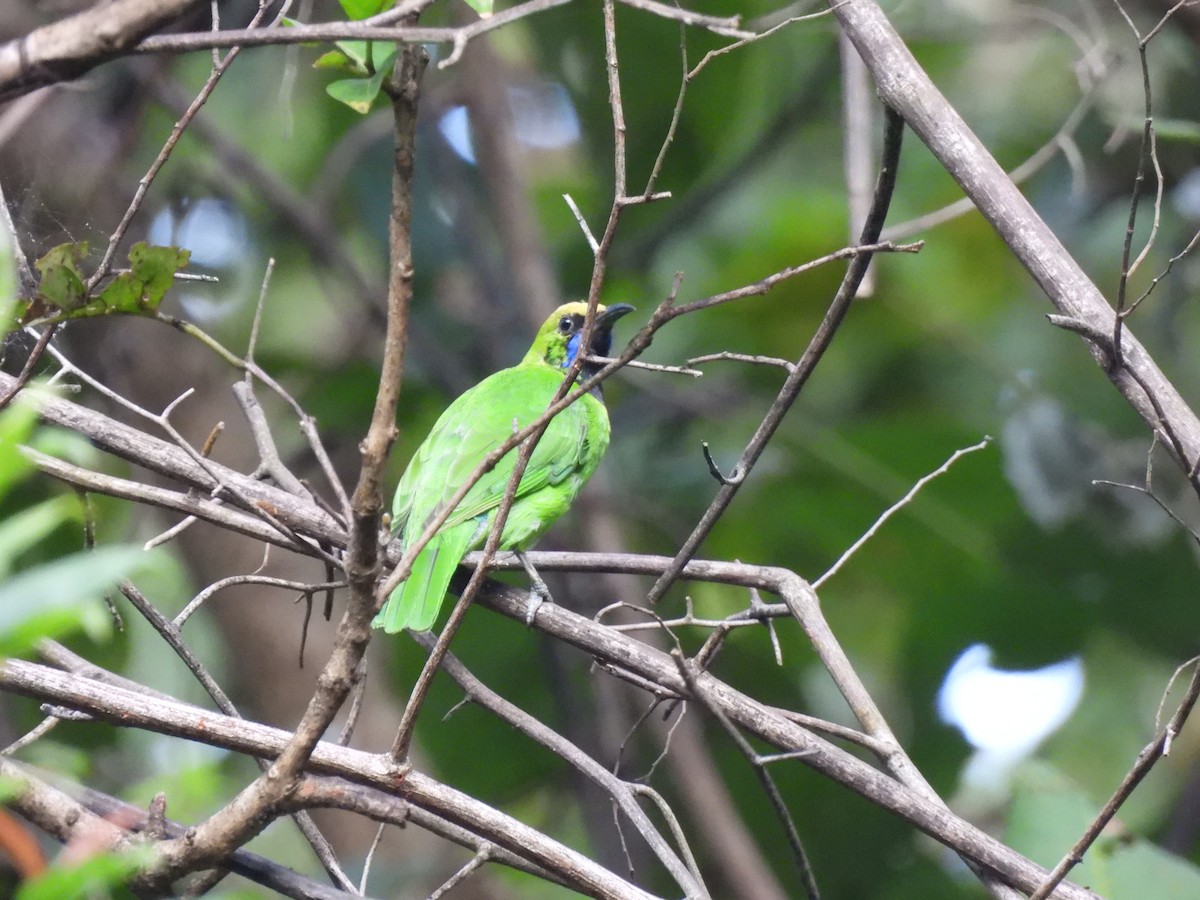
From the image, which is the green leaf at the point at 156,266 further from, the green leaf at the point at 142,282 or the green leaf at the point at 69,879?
the green leaf at the point at 69,879

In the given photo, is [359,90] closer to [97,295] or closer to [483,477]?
[97,295]

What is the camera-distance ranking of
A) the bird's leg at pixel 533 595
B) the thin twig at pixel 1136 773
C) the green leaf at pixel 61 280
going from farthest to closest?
the bird's leg at pixel 533 595 → the green leaf at pixel 61 280 → the thin twig at pixel 1136 773

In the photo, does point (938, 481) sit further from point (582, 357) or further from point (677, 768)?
point (582, 357)

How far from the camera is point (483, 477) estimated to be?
3678 mm

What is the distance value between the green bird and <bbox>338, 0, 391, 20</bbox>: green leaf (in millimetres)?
1568

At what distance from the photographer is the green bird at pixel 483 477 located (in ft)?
10.6

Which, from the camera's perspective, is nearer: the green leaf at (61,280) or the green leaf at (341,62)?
the green leaf at (341,62)

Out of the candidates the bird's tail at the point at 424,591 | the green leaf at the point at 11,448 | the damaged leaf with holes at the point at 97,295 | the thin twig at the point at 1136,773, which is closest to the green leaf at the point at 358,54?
the damaged leaf with holes at the point at 97,295

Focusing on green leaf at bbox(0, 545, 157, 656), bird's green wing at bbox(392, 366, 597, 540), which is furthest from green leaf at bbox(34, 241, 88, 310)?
bird's green wing at bbox(392, 366, 597, 540)

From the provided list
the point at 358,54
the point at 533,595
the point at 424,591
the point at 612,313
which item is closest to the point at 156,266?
the point at 358,54

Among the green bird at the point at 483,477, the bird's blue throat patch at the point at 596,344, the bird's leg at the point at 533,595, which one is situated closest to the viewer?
the bird's leg at the point at 533,595

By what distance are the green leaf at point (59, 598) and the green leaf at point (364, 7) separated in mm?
965

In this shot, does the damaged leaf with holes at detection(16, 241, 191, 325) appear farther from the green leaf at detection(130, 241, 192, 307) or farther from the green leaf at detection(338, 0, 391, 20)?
the green leaf at detection(338, 0, 391, 20)

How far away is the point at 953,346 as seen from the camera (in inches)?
244
